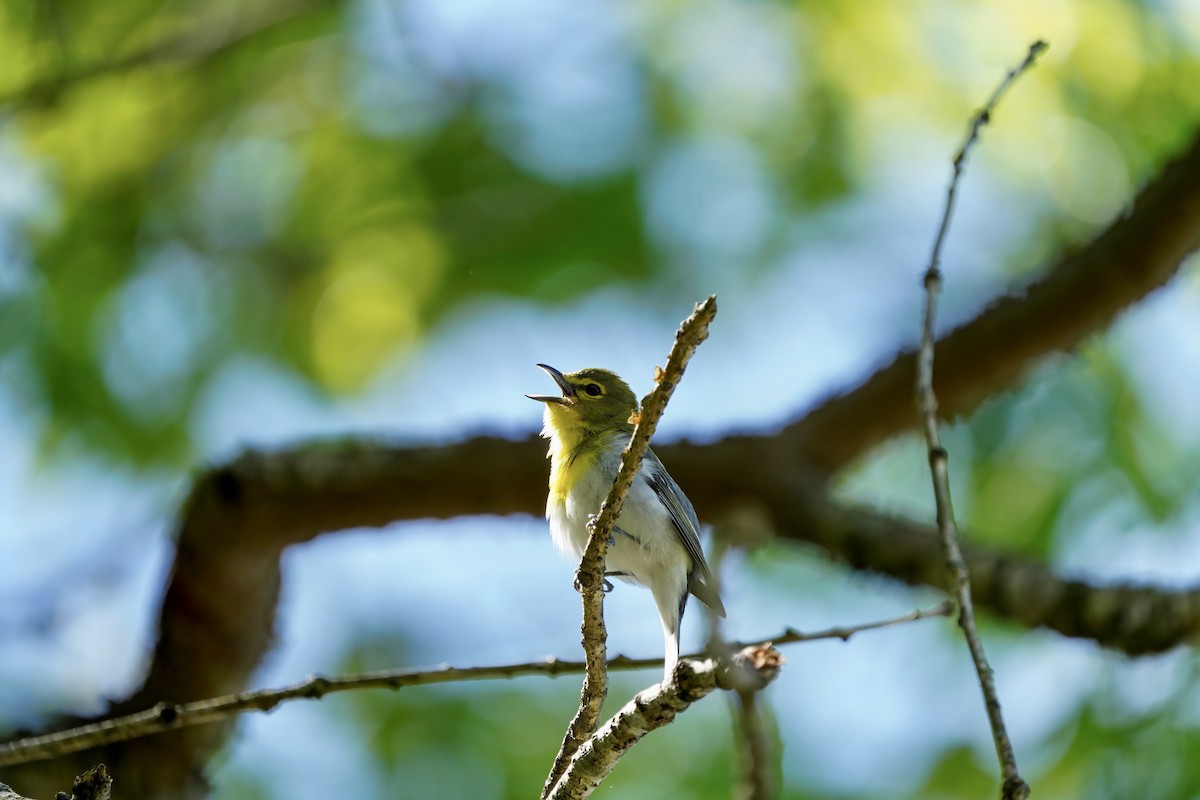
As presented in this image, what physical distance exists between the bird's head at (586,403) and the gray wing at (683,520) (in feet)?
1.30

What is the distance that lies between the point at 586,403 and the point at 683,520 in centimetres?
77

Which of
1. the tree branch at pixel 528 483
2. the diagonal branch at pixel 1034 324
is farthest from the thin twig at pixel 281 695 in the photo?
the diagonal branch at pixel 1034 324

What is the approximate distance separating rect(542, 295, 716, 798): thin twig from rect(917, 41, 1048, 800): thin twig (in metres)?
0.73

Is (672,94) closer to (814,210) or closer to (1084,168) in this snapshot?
(814,210)

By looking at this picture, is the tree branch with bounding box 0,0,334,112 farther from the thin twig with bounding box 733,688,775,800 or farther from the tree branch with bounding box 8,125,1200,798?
the thin twig with bounding box 733,688,775,800

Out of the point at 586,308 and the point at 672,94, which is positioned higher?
the point at 672,94

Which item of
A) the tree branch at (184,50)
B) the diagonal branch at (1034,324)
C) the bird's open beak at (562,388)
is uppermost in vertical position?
the tree branch at (184,50)

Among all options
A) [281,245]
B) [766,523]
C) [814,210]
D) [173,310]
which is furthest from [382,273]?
[766,523]

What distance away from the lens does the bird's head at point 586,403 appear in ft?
14.4

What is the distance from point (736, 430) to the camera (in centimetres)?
506

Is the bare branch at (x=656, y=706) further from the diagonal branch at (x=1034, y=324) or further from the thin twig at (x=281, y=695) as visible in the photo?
the diagonal branch at (x=1034, y=324)

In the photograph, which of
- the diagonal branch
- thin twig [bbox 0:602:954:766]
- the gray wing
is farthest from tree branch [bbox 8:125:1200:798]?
thin twig [bbox 0:602:954:766]

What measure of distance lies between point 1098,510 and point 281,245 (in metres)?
5.21

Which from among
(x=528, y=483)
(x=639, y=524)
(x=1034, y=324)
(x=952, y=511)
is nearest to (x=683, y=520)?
(x=639, y=524)
